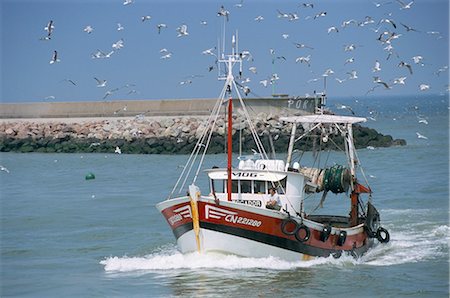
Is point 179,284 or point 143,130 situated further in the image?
point 143,130

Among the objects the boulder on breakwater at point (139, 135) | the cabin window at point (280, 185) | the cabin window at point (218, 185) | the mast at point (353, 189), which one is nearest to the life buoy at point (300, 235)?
the cabin window at point (280, 185)

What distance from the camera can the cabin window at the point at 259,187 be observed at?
1920 centimetres

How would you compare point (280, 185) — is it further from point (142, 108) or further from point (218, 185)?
point (142, 108)

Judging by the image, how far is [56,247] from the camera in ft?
74.8

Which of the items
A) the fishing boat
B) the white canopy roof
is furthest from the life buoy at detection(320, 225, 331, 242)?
the white canopy roof

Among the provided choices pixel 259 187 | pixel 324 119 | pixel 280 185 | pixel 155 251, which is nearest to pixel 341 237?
pixel 280 185

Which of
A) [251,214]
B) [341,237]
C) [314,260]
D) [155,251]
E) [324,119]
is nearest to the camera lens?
[251,214]

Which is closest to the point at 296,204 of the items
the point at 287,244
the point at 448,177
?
the point at 287,244

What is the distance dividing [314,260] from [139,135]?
29581mm

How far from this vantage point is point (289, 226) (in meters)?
18.6

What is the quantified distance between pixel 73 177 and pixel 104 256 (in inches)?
702

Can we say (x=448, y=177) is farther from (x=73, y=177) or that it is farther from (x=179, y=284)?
(x=179, y=284)

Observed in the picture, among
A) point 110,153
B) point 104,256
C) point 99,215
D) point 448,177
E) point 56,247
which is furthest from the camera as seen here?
point 110,153

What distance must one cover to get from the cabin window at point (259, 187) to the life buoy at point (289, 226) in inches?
37.3
